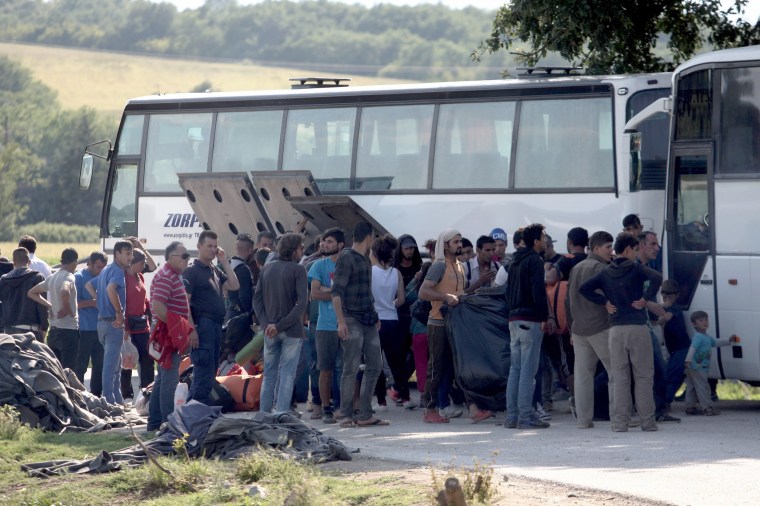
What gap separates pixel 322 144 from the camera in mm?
18375

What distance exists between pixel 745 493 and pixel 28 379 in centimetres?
697

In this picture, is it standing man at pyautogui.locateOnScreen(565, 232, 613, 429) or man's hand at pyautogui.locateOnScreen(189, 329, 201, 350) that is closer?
man's hand at pyautogui.locateOnScreen(189, 329, 201, 350)

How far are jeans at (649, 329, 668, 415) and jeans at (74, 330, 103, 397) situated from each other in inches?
246

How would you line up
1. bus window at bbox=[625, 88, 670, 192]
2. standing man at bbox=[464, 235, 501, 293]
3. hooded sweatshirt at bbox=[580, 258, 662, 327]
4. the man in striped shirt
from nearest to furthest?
the man in striped shirt < hooded sweatshirt at bbox=[580, 258, 662, 327] < standing man at bbox=[464, 235, 501, 293] < bus window at bbox=[625, 88, 670, 192]

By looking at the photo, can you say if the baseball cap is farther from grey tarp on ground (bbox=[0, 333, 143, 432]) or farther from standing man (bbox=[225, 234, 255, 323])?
grey tarp on ground (bbox=[0, 333, 143, 432])

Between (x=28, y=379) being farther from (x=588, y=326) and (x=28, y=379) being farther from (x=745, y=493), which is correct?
(x=745, y=493)

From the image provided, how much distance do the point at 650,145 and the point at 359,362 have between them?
16.6 feet

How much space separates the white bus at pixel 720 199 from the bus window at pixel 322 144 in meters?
5.23

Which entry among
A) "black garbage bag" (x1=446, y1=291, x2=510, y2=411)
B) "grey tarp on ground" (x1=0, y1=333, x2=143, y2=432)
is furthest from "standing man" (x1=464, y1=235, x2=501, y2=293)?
"grey tarp on ground" (x1=0, y1=333, x2=143, y2=432)

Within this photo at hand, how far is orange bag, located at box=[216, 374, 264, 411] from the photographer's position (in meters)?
13.7

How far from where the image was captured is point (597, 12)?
18.5 metres

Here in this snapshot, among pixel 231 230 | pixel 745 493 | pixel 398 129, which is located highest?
pixel 398 129

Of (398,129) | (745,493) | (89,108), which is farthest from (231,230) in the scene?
(89,108)

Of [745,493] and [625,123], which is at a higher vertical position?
[625,123]
